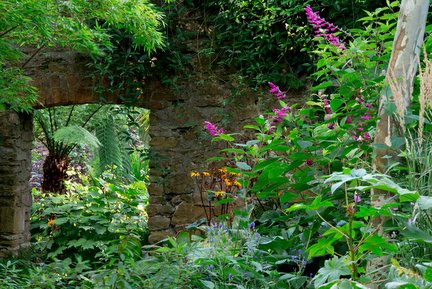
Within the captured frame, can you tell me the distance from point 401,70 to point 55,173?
6222 mm

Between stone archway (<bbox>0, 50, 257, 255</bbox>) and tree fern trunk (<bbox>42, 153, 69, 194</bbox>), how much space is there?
208 centimetres

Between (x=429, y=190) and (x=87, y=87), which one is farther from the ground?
(x=87, y=87)

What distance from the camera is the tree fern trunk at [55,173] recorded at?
8.22m

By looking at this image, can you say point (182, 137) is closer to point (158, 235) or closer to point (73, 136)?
point (158, 235)

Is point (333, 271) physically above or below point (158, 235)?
above

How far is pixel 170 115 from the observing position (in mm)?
6242

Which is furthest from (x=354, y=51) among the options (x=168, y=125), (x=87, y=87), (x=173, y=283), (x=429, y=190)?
(x=87, y=87)

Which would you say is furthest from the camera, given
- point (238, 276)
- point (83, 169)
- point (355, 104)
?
point (83, 169)

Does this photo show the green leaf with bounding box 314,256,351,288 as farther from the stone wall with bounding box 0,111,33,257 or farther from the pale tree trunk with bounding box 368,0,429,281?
the stone wall with bounding box 0,111,33,257

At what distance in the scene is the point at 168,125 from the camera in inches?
246

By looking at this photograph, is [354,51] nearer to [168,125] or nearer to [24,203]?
[168,125]

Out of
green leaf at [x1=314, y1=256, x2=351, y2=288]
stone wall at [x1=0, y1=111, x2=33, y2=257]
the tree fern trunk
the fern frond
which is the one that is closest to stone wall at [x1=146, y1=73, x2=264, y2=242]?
stone wall at [x1=0, y1=111, x2=33, y2=257]

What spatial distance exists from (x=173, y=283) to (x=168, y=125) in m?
3.44

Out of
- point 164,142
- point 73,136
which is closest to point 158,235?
point 164,142
